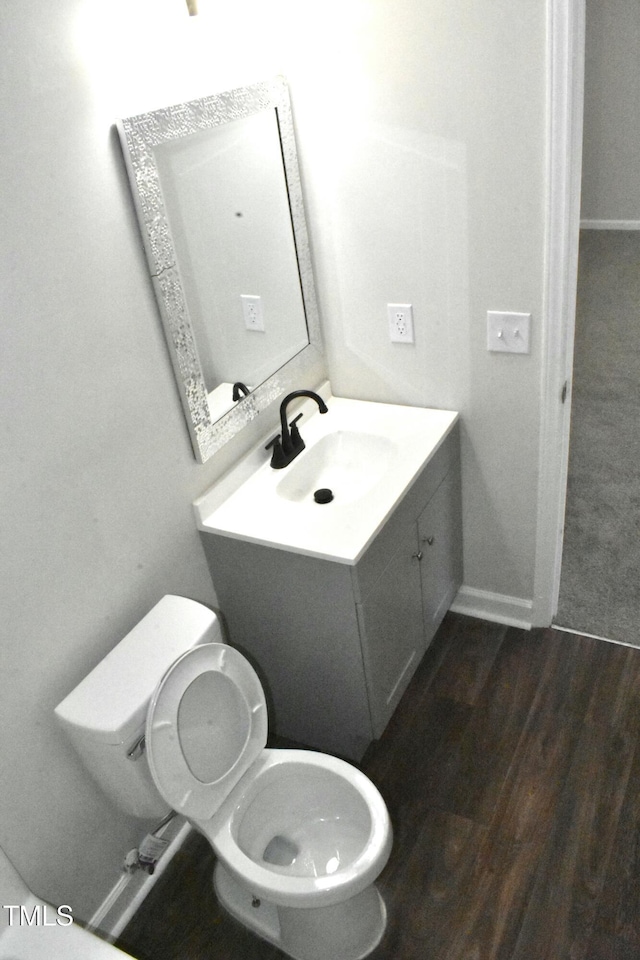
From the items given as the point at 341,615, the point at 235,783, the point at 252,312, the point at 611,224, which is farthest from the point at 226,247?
the point at 611,224

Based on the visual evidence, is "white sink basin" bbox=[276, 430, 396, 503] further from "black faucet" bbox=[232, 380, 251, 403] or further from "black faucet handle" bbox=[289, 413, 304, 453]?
"black faucet" bbox=[232, 380, 251, 403]

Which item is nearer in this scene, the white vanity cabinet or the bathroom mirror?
the bathroom mirror

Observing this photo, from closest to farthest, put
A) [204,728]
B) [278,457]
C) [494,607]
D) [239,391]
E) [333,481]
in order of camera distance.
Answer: [204,728]
[239,391]
[278,457]
[333,481]
[494,607]

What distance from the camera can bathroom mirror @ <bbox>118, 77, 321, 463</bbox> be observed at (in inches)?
67.2


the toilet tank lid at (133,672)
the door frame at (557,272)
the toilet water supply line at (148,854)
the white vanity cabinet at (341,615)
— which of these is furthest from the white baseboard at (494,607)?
the toilet water supply line at (148,854)

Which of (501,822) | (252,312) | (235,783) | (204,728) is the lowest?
(501,822)

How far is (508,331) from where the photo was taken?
6.93 ft

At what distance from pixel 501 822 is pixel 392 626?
0.58m

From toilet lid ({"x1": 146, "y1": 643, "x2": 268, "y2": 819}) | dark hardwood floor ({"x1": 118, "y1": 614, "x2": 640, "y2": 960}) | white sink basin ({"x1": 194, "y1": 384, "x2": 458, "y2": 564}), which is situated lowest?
dark hardwood floor ({"x1": 118, "y1": 614, "x2": 640, "y2": 960})

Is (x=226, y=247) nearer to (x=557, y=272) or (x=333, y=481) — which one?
(x=333, y=481)

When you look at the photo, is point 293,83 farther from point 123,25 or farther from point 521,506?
point 521,506

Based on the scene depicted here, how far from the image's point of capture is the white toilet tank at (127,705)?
155 centimetres

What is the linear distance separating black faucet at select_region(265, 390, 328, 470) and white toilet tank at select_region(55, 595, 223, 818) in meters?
0.57

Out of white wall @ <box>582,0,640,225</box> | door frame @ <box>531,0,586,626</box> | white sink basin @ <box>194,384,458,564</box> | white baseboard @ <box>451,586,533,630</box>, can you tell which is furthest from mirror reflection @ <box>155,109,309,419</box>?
white wall @ <box>582,0,640,225</box>
